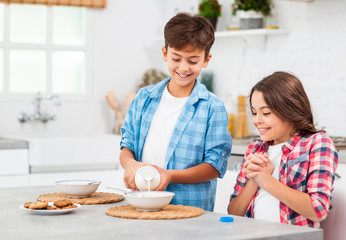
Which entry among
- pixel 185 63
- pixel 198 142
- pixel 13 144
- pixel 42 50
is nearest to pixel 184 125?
pixel 198 142

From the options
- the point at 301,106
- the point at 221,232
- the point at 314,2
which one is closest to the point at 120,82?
the point at 314,2

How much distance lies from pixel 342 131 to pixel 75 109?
1.97 m

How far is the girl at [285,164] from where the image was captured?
1639mm

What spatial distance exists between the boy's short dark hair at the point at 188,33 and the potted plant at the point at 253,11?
176 cm

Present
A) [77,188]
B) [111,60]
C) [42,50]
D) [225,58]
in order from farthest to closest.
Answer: [111,60] < [42,50] < [225,58] < [77,188]

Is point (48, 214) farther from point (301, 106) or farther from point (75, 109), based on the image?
point (75, 109)

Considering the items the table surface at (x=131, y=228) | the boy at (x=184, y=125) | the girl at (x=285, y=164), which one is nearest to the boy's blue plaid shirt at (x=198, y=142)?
the boy at (x=184, y=125)

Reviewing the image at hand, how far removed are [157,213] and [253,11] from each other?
7.80ft

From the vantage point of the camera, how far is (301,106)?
1.80m

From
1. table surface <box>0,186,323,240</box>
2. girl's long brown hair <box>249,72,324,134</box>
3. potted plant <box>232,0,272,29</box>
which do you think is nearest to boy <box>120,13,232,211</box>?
girl's long brown hair <box>249,72,324,134</box>

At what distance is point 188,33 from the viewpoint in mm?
1886

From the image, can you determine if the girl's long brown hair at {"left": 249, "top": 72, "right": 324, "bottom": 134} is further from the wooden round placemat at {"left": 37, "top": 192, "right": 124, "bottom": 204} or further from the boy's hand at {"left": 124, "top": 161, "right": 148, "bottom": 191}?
the wooden round placemat at {"left": 37, "top": 192, "right": 124, "bottom": 204}

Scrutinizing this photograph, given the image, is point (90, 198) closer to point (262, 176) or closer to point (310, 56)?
point (262, 176)

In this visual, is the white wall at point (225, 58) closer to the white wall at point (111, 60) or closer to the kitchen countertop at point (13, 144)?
the white wall at point (111, 60)
